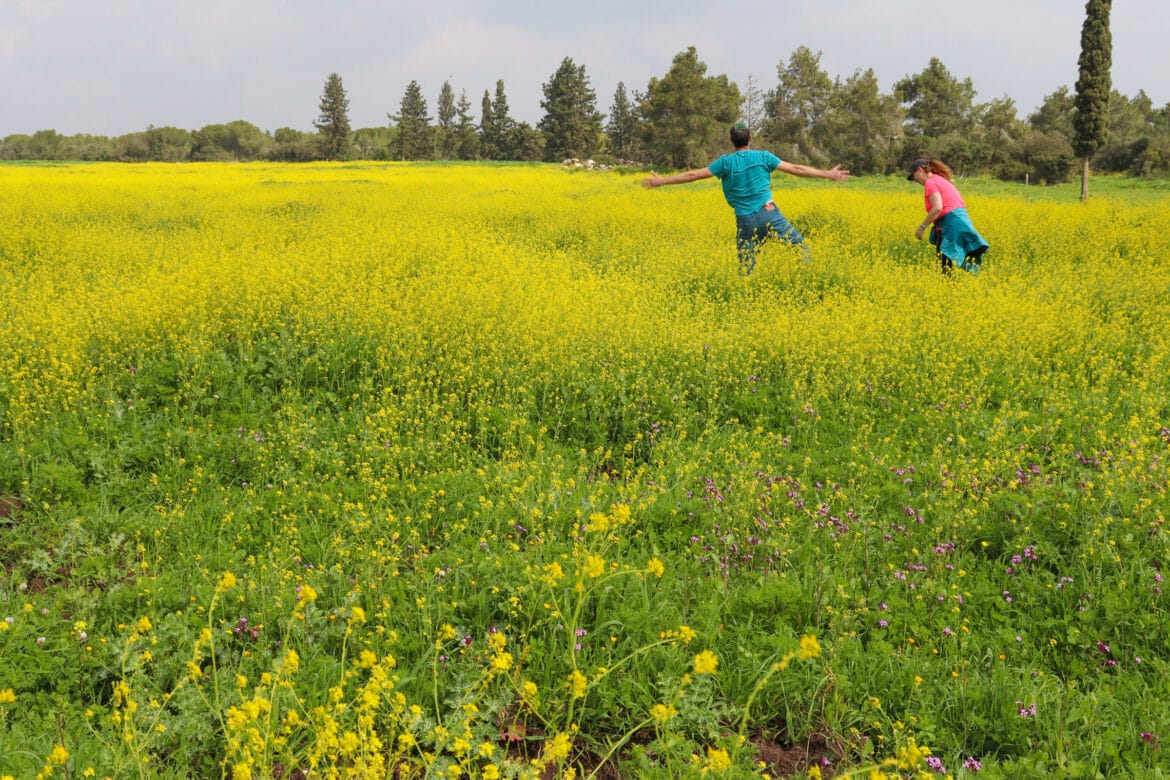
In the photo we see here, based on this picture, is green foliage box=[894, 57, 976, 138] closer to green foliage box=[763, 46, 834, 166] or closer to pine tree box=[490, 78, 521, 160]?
green foliage box=[763, 46, 834, 166]

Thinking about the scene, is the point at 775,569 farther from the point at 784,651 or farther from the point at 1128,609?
the point at 1128,609

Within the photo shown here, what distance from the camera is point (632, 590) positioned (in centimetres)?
297

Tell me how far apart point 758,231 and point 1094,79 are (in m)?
23.8

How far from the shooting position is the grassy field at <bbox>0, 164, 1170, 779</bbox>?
235 centimetres

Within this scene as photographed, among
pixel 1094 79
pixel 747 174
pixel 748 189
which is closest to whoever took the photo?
pixel 747 174

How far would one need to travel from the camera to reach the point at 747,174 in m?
8.20

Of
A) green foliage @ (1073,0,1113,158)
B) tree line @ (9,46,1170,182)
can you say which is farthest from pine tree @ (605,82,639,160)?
green foliage @ (1073,0,1113,158)

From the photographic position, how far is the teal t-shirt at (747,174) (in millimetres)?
8164

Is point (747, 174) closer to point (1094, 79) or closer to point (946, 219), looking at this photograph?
point (946, 219)

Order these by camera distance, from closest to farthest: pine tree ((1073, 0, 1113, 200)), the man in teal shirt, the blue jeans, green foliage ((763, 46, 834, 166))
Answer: the man in teal shirt
the blue jeans
pine tree ((1073, 0, 1113, 200))
green foliage ((763, 46, 834, 166))

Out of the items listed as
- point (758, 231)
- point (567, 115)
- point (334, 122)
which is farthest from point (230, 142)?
point (758, 231)

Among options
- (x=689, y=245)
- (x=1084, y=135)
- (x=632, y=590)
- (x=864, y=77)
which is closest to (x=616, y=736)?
(x=632, y=590)

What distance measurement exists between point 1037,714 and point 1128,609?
2.83ft

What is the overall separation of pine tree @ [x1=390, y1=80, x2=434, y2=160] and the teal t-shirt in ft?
223
